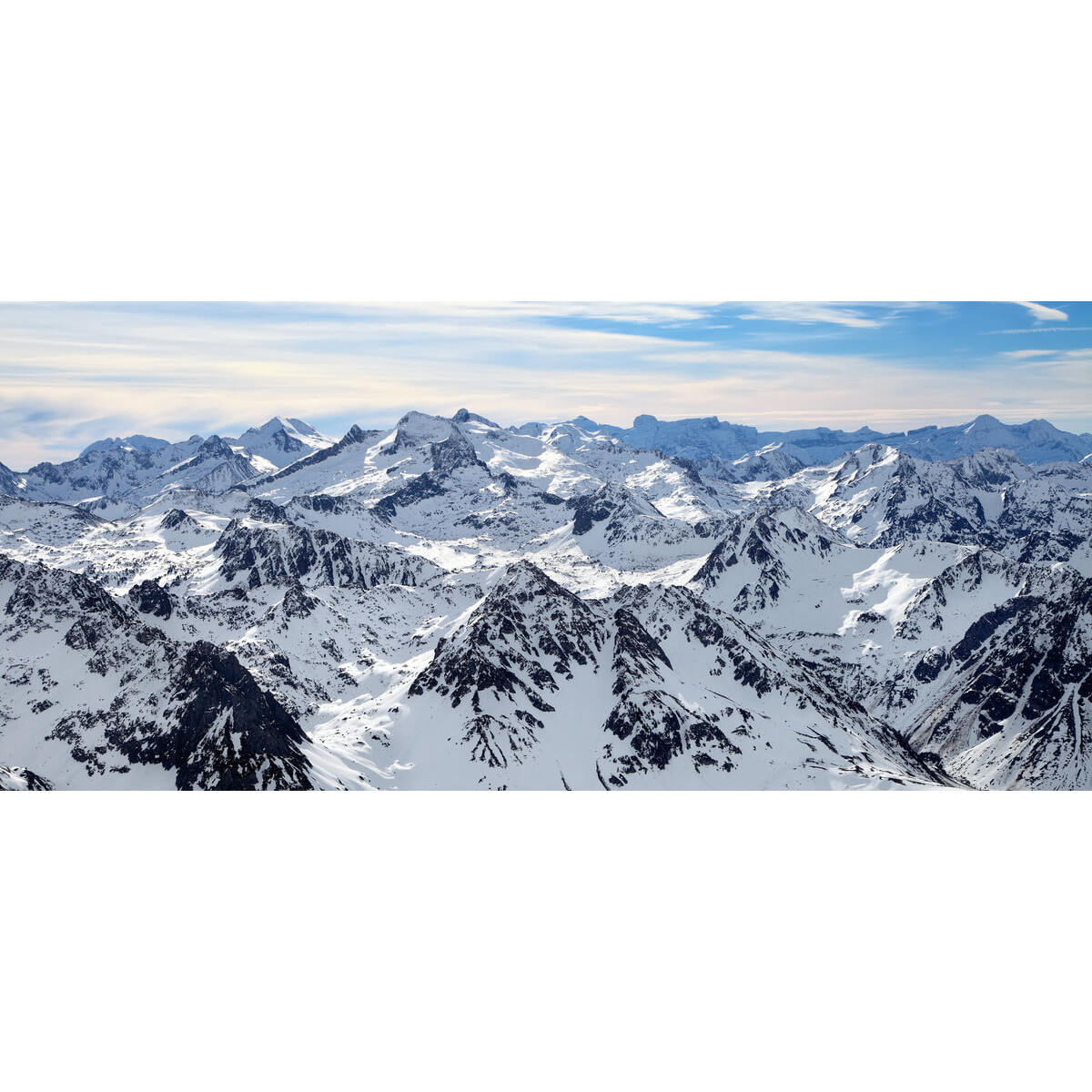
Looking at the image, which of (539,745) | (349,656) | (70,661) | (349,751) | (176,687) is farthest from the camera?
(349,656)

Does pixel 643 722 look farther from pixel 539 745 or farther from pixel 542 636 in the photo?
pixel 542 636

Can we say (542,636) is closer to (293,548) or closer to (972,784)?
(972,784)

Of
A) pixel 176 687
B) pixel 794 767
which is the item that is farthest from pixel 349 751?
pixel 794 767

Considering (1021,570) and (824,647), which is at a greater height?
(1021,570)

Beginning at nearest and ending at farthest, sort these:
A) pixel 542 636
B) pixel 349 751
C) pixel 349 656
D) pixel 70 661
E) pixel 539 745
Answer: pixel 70 661 → pixel 349 751 → pixel 539 745 → pixel 542 636 → pixel 349 656

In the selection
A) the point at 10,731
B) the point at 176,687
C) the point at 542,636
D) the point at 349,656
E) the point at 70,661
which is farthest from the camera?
the point at 349,656

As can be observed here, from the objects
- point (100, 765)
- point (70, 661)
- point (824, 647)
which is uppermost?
point (70, 661)

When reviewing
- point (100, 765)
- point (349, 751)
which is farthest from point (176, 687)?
point (349, 751)

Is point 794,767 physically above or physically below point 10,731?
below

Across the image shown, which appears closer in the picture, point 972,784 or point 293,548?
point 972,784
